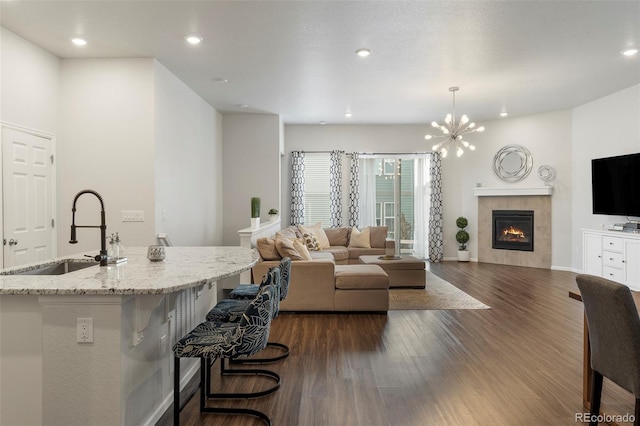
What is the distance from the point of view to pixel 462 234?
965 centimetres

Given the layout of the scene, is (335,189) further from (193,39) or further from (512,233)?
(193,39)

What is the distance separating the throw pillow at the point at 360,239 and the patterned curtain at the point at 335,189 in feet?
2.74

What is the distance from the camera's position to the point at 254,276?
548cm

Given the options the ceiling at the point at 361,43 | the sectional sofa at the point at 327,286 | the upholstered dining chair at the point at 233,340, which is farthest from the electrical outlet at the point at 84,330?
the sectional sofa at the point at 327,286

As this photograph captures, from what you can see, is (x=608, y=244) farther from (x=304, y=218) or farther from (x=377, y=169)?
(x=304, y=218)

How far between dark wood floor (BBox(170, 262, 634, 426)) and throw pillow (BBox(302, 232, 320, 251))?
3.05m

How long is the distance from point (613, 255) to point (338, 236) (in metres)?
4.81

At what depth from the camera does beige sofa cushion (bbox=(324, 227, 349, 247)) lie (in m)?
9.01

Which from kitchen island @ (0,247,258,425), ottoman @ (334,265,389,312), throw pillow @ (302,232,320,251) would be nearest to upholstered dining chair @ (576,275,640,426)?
kitchen island @ (0,247,258,425)

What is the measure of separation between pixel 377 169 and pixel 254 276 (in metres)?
5.30

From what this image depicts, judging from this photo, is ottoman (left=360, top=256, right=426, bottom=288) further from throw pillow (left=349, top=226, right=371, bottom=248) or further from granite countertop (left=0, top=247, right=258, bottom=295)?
granite countertop (left=0, top=247, right=258, bottom=295)

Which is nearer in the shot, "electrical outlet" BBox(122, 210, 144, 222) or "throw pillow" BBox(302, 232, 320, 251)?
"electrical outlet" BBox(122, 210, 144, 222)

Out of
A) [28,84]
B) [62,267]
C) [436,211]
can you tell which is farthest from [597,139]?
[28,84]

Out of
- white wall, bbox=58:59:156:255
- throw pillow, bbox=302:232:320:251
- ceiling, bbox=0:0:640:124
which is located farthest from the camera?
throw pillow, bbox=302:232:320:251
